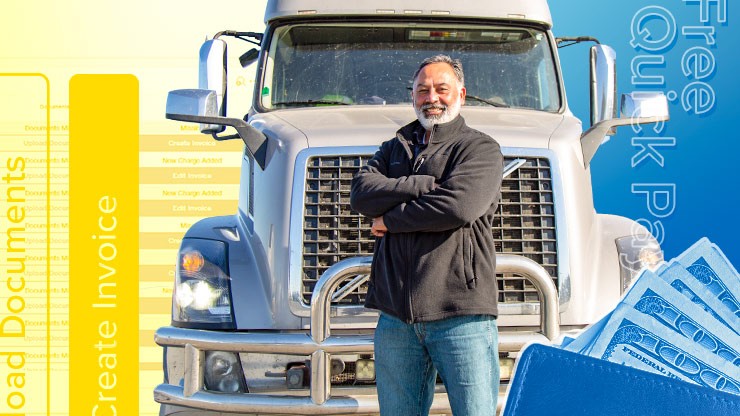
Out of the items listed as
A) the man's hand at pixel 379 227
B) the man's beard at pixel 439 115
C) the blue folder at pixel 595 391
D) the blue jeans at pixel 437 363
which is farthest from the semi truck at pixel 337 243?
the blue folder at pixel 595 391

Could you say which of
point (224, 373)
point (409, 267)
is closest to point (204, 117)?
point (224, 373)

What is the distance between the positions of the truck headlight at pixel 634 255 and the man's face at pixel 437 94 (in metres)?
1.49

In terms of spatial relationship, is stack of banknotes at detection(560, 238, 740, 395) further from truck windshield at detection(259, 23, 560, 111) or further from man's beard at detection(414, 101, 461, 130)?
truck windshield at detection(259, 23, 560, 111)

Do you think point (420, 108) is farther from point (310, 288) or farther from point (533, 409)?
point (533, 409)

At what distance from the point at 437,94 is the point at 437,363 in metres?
0.91

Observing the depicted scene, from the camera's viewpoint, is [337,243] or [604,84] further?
[604,84]

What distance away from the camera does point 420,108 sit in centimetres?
334

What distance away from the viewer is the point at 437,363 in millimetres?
3223

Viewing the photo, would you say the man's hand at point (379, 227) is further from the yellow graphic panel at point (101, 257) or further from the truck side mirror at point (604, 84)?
the yellow graphic panel at point (101, 257)

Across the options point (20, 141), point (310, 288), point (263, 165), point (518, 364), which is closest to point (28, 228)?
point (20, 141)

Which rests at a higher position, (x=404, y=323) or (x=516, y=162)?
(x=516, y=162)

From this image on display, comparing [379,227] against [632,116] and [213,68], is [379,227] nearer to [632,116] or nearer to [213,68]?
[632,116]

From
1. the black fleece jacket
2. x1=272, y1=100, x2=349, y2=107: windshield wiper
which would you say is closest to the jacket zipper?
the black fleece jacket

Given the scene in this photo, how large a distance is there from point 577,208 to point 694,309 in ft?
9.29
